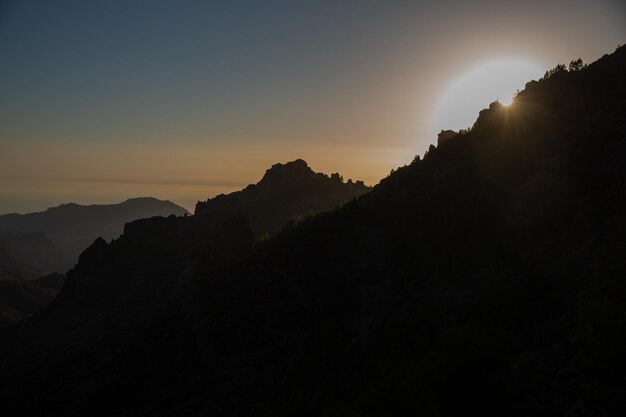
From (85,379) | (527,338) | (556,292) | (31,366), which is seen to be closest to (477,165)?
(556,292)

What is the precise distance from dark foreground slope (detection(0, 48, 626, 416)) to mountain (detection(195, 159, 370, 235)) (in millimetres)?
62726

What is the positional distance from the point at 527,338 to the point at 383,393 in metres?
10.2

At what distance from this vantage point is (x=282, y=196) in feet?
482

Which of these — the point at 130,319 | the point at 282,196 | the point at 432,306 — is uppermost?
the point at 282,196

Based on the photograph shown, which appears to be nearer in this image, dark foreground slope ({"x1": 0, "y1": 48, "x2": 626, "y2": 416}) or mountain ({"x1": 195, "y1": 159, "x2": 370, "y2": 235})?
dark foreground slope ({"x1": 0, "y1": 48, "x2": 626, "y2": 416})

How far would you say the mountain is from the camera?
444 ft

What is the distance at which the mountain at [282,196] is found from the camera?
444 ft

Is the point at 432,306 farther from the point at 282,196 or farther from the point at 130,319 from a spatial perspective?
the point at 282,196

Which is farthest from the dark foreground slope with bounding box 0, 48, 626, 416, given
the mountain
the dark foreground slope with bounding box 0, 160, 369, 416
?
the mountain

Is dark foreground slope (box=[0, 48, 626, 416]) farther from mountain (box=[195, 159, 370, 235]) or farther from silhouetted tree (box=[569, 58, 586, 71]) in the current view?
mountain (box=[195, 159, 370, 235])

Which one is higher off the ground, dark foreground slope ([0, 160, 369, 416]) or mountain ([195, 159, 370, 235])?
mountain ([195, 159, 370, 235])

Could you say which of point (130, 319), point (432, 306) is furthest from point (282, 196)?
point (432, 306)

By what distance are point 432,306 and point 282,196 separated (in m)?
109

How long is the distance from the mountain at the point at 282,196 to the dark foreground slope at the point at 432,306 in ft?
206
